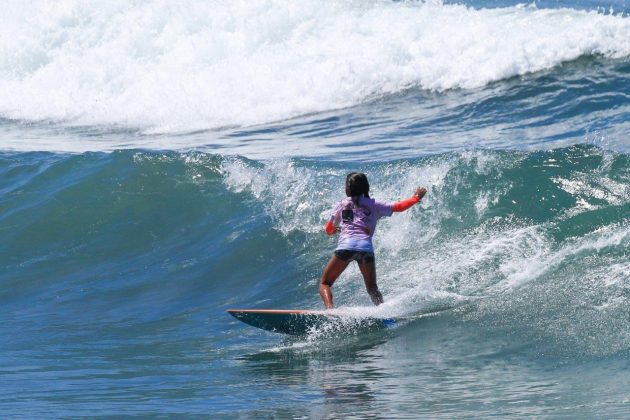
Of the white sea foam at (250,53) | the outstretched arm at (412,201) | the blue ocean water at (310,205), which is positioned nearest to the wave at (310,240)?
the blue ocean water at (310,205)

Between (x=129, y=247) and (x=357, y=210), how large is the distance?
4.78 meters

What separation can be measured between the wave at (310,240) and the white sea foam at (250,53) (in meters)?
5.61

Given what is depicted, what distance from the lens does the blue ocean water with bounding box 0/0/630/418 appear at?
24.5 feet

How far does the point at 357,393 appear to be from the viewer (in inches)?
270

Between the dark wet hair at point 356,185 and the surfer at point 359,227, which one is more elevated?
the dark wet hair at point 356,185

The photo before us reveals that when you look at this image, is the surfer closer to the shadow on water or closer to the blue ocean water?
the blue ocean water

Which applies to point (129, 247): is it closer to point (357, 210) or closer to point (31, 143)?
point (357, 210)

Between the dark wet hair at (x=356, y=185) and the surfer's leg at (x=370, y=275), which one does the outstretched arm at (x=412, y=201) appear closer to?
the dark wet hair at (x=356, y=185)

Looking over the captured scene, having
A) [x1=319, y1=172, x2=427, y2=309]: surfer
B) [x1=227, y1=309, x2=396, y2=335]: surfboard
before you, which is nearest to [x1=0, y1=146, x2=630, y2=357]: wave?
[x1=227, y1=309, x2=396, y2=335]: surfboard

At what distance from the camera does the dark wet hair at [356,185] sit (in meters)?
8.94

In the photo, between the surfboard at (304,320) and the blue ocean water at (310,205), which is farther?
the surfboard at (304,320)

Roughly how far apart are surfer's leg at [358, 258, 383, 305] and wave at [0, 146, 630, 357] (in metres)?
0.11

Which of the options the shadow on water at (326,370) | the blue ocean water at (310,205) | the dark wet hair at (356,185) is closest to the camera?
the shadow on water at (326,370)

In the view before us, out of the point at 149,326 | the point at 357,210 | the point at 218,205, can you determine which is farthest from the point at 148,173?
the point at 357,210
